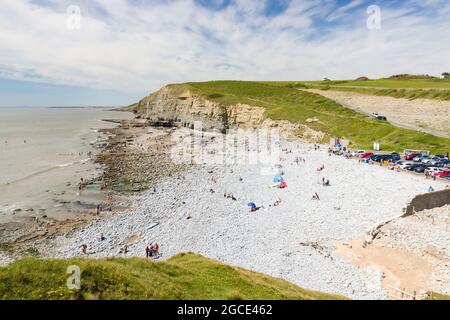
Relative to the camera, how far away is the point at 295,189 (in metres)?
41.1

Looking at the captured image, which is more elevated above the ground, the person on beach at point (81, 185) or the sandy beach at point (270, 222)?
the person on beach at point (81, 185)

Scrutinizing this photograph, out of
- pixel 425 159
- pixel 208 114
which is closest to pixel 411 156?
pixel 425 159

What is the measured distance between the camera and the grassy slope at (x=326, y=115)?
58.7 meters

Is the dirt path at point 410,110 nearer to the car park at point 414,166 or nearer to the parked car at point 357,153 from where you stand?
the parked car at point 357,153

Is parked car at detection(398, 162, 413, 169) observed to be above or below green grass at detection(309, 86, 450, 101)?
below

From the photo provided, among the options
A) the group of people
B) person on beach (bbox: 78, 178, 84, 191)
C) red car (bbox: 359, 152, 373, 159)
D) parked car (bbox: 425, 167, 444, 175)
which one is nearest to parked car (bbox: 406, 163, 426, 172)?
parked car (bbox: 425, 167, 444, 175)

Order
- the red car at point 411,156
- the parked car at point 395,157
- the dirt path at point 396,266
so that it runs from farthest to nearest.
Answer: the parked car at point 395,157
the red car at point 411,156
the dirt path at point 396,266

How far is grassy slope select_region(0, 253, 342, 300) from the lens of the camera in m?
10.1

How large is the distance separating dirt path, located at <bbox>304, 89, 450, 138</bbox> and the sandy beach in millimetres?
30170

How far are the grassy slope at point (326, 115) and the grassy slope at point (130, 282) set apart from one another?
5258 centimetres

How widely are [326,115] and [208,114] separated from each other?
139ft

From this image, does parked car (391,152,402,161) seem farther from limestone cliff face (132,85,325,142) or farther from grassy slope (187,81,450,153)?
limestone cliff face (132,85,325,142)

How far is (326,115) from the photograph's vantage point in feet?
280

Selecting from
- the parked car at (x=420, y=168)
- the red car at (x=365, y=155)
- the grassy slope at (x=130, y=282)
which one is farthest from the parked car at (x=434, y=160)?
the grassy slope at (x=130, y=282)
